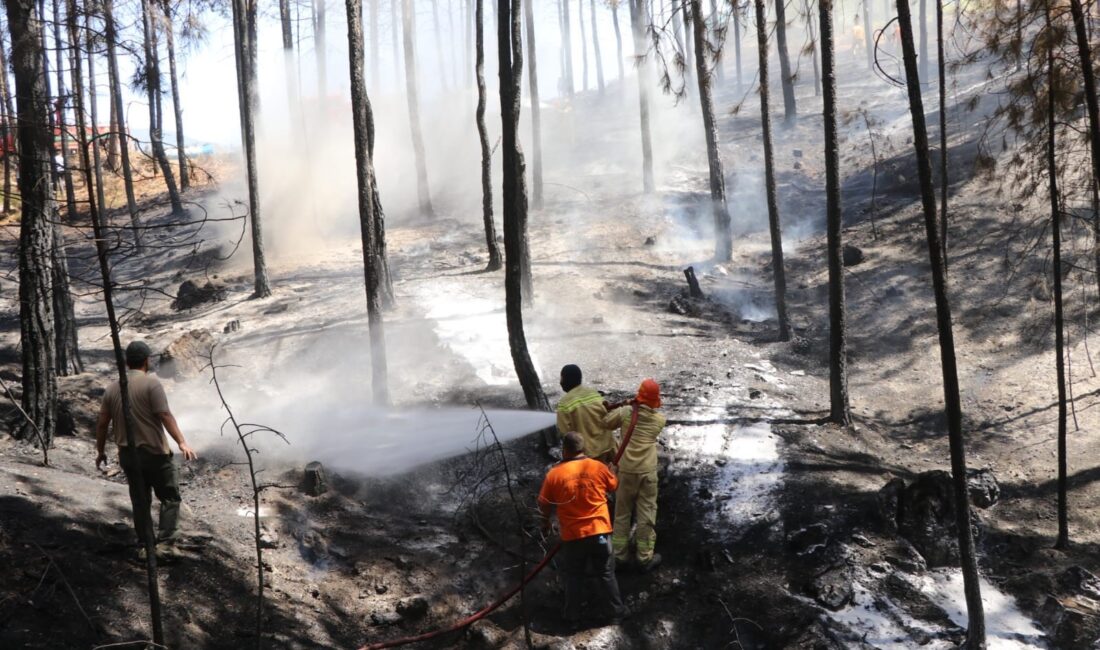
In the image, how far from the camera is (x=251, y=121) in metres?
19.4

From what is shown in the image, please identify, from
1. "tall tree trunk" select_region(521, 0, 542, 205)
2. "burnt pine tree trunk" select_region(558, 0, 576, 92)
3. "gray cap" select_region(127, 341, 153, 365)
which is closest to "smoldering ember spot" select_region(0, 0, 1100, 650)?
"gray cap" select_region(127, 341, 153, 365)

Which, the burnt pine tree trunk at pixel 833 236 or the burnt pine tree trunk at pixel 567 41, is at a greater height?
the burnt pine tree trunk at pixel 567 41

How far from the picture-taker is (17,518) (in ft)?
23.4

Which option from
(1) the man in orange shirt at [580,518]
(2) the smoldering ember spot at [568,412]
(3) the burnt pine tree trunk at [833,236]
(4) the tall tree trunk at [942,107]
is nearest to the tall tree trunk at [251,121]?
(2) the smoldering ember spot at [568,412]

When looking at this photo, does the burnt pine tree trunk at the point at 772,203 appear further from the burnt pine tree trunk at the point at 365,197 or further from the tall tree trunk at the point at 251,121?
the tall tree trunk at the point at 251,121

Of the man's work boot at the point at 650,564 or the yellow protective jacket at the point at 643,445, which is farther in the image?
the man's work boot at the point at 650,564

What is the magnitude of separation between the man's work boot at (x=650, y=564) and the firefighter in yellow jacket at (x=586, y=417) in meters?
1.10

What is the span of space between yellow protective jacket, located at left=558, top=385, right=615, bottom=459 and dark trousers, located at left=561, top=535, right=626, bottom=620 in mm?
1086

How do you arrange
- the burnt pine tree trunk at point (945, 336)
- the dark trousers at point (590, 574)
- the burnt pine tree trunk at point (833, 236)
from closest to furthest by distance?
the burnt pine tree trunk at point (945, 336) < the dark trousers at point (590, 574) < the burnt pine tree trunk at point (833, 236)

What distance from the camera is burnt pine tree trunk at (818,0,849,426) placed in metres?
10.7

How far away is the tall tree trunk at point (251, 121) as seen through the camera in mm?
18359

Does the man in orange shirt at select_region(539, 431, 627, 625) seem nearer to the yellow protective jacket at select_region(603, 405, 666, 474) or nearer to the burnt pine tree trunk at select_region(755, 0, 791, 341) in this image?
the yellow protective jacket at select_region(603, 405, 666, 474)

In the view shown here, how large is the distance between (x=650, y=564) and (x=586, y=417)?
1.58 m

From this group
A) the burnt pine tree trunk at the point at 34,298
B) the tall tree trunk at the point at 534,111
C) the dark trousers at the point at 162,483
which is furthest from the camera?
the tall tree trunk at the point at 534,111
